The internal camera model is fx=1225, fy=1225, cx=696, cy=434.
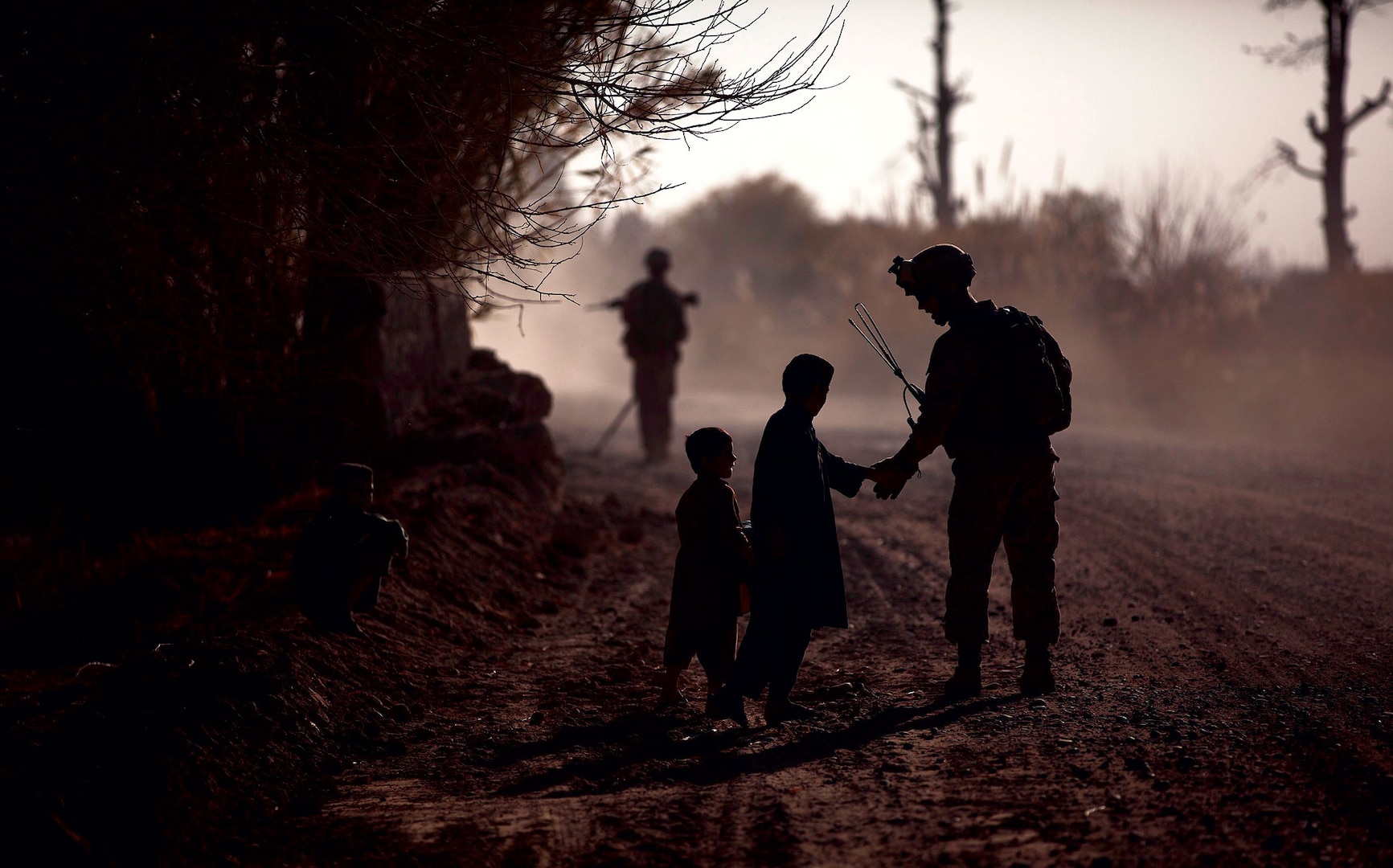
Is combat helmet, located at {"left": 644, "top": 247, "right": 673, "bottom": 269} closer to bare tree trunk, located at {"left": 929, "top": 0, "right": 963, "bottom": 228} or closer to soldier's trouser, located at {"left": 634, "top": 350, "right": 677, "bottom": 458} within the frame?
soldier's trouser, located at {"left": 634, "top": 350, "right": 677, "bottom": 458}

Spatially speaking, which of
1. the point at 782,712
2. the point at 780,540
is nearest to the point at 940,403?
the point at 780,540

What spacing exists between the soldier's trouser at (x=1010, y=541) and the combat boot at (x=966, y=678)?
0.16 ft

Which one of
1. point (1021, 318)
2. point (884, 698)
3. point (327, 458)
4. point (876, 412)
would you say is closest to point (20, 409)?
point (327, 458)

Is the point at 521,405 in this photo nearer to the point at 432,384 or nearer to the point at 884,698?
the point at 432,384

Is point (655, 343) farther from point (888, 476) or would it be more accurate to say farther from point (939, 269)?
point (888, 476)

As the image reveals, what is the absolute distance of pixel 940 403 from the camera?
491 centimetres

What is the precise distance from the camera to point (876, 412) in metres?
19.8

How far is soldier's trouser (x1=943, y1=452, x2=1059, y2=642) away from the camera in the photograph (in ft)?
16.0

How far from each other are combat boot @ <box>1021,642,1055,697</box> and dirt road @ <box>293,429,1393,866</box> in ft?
0.47

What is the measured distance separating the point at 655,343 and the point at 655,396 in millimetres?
603

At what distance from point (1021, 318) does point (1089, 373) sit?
52.6ft

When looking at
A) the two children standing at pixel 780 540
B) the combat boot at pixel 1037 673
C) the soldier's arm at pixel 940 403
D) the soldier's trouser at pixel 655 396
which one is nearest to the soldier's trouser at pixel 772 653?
the two children standing at pixel 780 540

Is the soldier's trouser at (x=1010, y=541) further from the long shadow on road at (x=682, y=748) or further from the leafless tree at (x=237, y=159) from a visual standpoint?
the leafless tree at (x=237, y=159)

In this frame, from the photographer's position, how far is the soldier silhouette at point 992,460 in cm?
488
